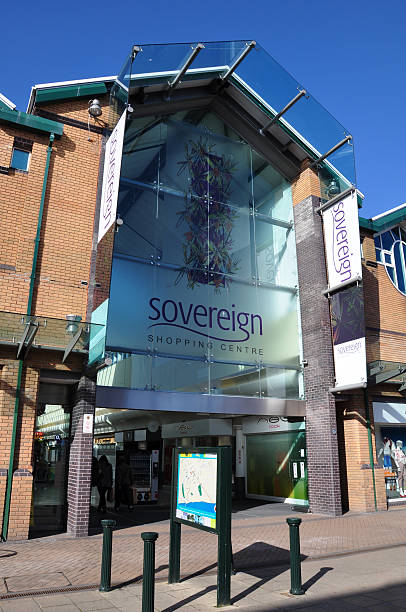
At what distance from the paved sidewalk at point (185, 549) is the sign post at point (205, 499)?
0.99 m

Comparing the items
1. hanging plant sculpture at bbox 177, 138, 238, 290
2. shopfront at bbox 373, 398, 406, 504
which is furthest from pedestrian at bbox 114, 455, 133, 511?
shopfront at bbox 373, 398, 406, 504

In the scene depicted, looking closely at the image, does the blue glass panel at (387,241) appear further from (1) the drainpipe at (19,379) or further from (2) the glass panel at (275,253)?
(1) the drainpipe at (19,379)

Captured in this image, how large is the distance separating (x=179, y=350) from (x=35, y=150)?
6.13m

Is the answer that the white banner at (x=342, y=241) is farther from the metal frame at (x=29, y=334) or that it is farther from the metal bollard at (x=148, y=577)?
the metal bollard at (x=148, y=577)

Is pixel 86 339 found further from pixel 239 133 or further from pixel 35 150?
pixel 239 133

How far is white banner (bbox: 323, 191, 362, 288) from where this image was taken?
46.4ft

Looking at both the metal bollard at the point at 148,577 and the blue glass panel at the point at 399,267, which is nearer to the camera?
the metal bollard at the point at 148,577

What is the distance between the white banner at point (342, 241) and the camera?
1415 centimetres

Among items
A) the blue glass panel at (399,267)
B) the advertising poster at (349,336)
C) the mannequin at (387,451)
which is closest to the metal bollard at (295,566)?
the advertising poster at (349,336)

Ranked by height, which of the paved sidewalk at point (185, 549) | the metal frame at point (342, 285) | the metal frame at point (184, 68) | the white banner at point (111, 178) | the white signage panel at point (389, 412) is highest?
the metal frame at point (184, 68)

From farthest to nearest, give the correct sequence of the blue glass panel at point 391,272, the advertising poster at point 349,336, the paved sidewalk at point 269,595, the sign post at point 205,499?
the blue glass panel at point 391,272 < the advertising poster at point 349,336 < the sign post at point 205,499 < the paved sidewalk at point 269,595

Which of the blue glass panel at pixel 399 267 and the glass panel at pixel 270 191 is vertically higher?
the glass panel at pixel 270 191

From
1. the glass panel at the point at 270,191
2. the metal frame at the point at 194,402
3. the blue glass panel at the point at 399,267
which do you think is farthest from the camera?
the blue glass panel at the point at 399,267

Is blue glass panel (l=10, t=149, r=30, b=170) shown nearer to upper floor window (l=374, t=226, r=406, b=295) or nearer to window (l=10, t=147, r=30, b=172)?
window (l=10, t=147, r=30, b=172)
